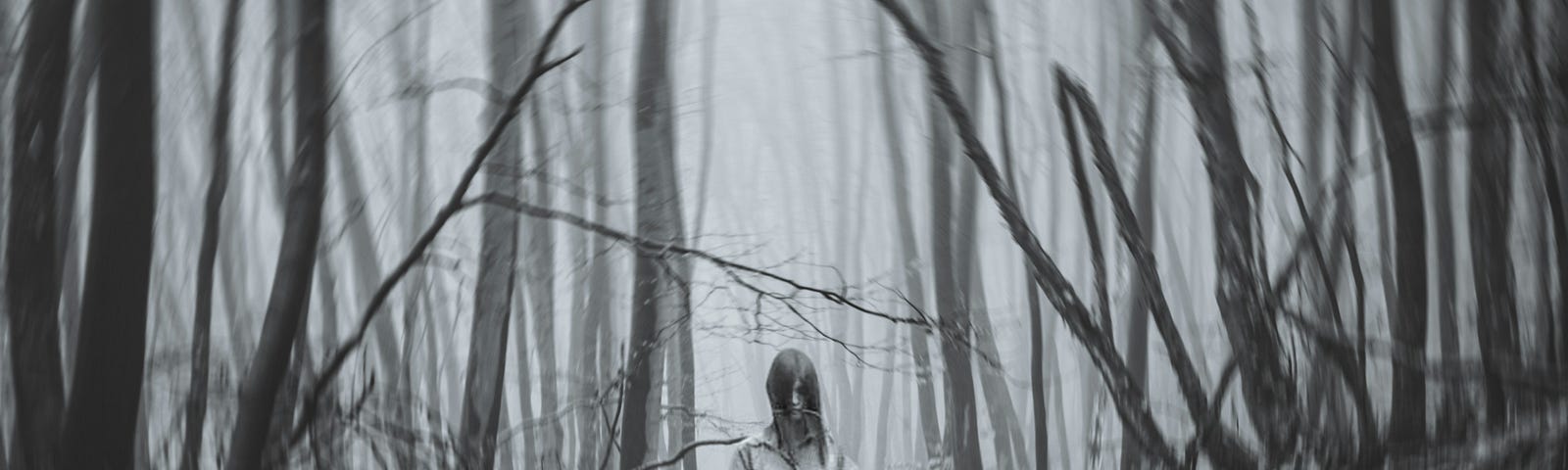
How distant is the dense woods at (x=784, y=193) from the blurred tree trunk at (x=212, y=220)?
1cm

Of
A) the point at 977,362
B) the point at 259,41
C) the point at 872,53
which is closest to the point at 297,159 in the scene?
the point at 259,41

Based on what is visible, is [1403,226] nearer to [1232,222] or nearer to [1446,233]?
[1446,233]

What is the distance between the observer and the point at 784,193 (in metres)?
6.48

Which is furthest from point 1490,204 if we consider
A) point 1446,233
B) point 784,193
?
point 784,193

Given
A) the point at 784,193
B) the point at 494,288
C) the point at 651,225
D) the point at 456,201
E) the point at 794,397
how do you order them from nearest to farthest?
the point at 794,397 < the point at 456,201 < the point at 494,288 < the point at 651,225 < the point at 784,193

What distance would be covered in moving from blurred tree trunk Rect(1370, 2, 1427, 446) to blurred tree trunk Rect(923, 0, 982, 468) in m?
1.47

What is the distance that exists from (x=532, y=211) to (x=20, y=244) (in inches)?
83.2

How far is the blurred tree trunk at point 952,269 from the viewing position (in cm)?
534

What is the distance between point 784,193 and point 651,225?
664 mm

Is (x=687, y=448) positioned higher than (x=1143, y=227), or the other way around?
(x=1143, y=227)

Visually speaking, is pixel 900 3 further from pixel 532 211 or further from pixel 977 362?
pixel 977 362

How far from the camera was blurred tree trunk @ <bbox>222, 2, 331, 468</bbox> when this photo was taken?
13.6ft

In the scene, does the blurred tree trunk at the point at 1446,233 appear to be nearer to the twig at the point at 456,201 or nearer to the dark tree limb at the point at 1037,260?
the dark tree limb at the point at 1037,260

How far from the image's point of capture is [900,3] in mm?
5293
